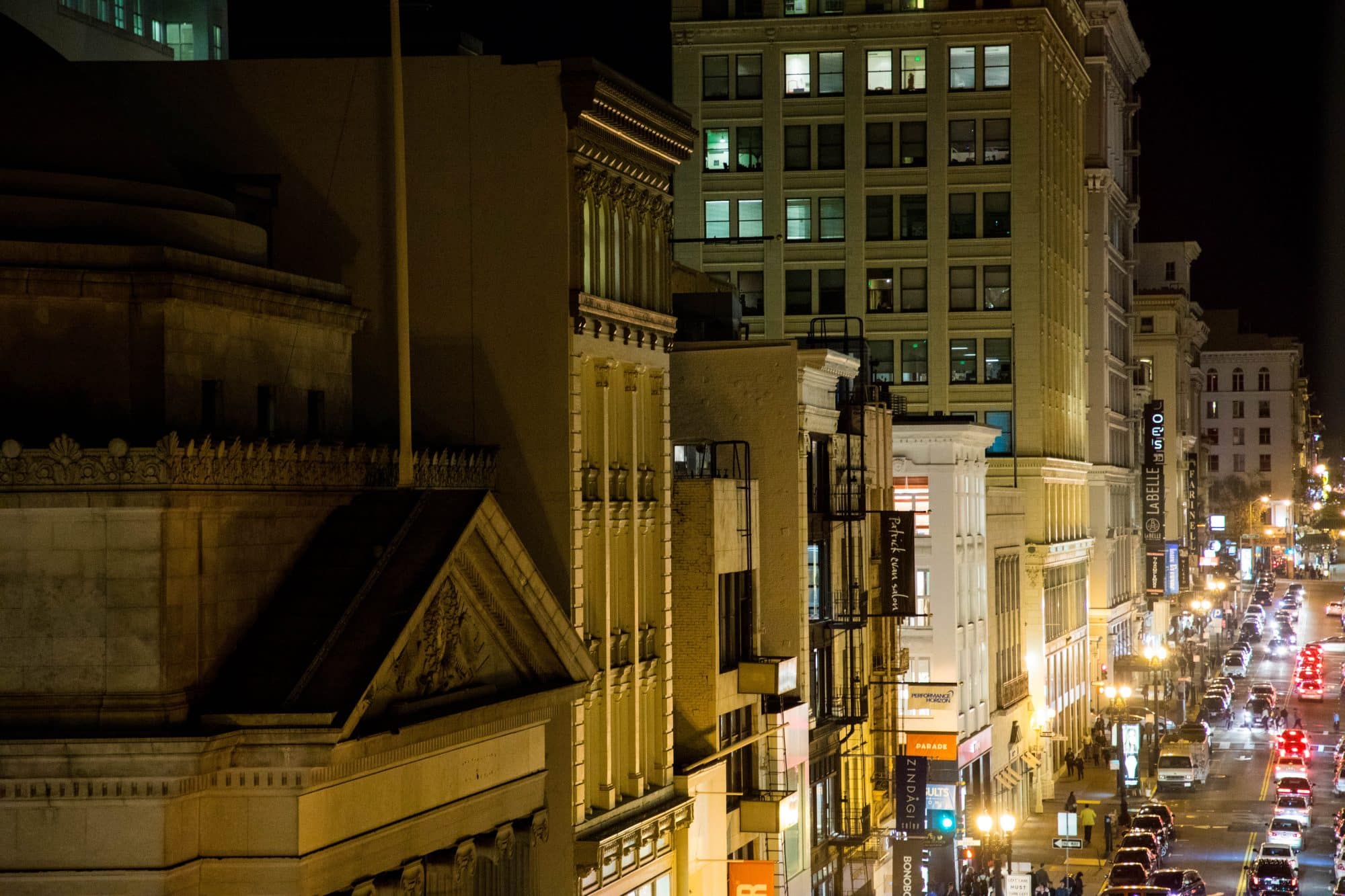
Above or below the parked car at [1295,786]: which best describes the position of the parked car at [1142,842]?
below

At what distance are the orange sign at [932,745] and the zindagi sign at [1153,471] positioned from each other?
7245cm

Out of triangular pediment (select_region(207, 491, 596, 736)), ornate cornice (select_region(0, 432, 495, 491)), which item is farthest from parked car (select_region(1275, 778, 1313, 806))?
ornate cornice (select_region(0, 432, 495, 491))

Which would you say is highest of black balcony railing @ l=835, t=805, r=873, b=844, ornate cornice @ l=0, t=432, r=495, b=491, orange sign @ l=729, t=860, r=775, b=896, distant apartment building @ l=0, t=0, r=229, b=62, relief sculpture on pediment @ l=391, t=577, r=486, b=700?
distant apartment building @ l=0, t=0, r=229, b=62

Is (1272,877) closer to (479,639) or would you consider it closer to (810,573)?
(810,573)

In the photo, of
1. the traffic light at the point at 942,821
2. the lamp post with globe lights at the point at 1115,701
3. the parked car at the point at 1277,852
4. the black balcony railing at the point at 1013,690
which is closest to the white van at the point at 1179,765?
the lamp post with globe lights at the point at 1115,701

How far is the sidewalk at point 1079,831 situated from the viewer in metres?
67.8

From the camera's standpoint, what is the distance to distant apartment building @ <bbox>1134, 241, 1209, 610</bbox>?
130875mm

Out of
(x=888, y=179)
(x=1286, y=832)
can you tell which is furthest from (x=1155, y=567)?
(x=1286, y=832)

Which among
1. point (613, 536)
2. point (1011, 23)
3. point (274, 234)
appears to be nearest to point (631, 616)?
point (613, 536)

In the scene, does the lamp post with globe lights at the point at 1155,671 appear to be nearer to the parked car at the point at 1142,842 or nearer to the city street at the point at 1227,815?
the city street at the point at 1227,815

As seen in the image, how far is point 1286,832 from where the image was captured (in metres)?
64.9

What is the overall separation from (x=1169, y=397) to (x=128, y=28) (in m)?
119

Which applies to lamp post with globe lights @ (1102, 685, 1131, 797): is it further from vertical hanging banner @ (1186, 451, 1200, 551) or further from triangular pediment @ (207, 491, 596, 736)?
triangular pediment @ (207, 491, 596, 736)

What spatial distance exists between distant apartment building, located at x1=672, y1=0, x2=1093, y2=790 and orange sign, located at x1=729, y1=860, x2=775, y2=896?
4951 centimetres
